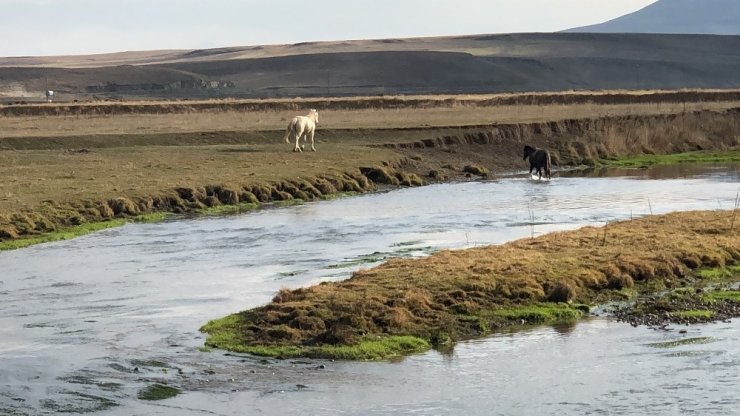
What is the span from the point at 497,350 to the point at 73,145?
1322 inches

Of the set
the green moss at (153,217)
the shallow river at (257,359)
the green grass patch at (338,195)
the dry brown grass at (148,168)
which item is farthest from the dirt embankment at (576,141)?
the shallow river at (257,359)

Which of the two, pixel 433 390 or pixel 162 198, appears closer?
pixel 433 390

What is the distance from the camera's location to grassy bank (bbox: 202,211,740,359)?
17094 mm

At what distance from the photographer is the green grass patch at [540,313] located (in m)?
18.5

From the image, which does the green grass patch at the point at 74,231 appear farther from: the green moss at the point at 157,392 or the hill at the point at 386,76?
the hill at the point at 386,76

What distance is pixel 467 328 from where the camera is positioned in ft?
58.5

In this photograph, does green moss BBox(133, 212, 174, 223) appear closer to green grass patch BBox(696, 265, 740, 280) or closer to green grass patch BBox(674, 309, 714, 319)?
green grass patch BBox(696, 265, 740, 280)

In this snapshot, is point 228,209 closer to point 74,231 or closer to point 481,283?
point 74,231

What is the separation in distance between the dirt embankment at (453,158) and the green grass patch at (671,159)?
3.26 feet

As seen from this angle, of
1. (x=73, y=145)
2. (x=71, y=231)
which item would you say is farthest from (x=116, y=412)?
(x=73, y=145)

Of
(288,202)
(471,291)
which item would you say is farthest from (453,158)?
(471,291)

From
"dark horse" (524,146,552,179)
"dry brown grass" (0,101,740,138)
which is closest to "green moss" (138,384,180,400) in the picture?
"dark horse" (524,146,552,179)

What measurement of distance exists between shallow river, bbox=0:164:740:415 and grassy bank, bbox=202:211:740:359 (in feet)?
1.95

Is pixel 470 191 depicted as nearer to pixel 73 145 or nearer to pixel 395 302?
pixel 73 145
